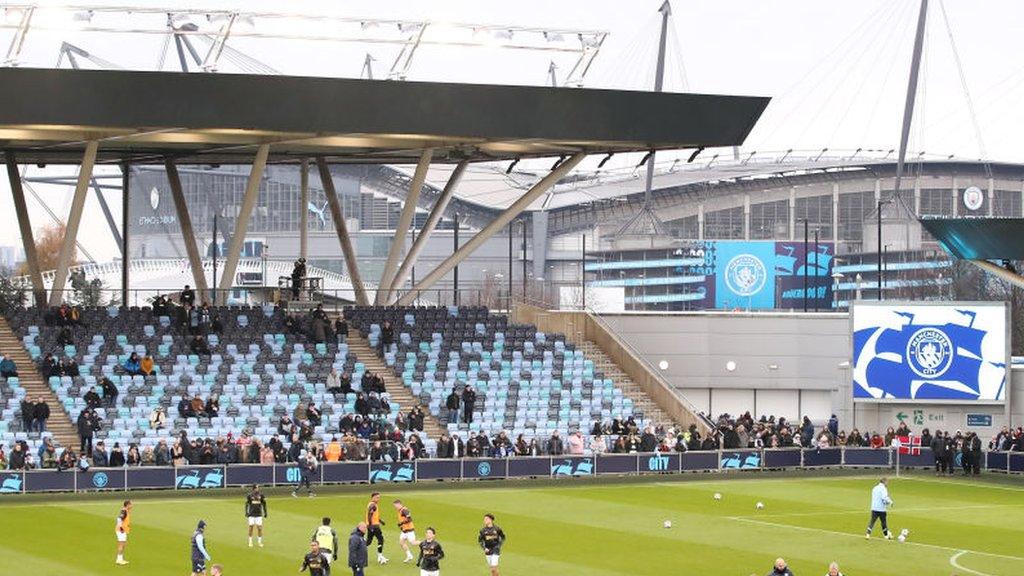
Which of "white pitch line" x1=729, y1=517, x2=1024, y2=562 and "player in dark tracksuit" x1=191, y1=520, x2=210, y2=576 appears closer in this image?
"player in dark tracksuit" x1=191, y1=520, x2=210, y2=576

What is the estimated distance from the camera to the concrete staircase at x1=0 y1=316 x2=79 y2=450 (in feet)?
186

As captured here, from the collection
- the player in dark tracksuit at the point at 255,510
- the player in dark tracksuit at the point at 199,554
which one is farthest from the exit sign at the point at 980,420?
the player in dark tracksuit at the point at 199,554

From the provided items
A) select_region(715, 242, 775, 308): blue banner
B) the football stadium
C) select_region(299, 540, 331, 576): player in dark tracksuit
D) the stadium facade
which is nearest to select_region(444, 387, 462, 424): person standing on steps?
the football stadium

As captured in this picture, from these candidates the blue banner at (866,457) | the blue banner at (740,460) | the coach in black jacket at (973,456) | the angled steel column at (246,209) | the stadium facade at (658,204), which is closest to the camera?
the coach in black jacket at (973,456)

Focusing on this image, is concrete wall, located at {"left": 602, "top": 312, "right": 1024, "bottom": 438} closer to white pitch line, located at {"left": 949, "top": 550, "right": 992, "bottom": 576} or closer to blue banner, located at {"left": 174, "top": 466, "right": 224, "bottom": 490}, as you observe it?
blue banner, located at {"left": 174, "top": 466, "right": 224, "bottom": 490}

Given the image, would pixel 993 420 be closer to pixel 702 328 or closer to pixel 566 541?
pixel 702 328

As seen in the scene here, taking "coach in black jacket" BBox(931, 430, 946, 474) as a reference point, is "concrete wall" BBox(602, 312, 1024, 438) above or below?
above

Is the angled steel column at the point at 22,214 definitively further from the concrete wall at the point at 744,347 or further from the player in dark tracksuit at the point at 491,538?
the player in dark tracksuit at the point at 491,538

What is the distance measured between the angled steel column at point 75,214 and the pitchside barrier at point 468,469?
45.6ft

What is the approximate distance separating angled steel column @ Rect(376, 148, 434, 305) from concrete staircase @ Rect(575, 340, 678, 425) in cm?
746

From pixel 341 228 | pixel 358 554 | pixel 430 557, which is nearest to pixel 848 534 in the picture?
pixel 430 557

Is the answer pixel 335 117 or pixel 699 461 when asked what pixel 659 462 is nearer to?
pixel 699 461

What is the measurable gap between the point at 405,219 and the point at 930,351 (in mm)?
18682

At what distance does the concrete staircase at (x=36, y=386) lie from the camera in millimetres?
56656
